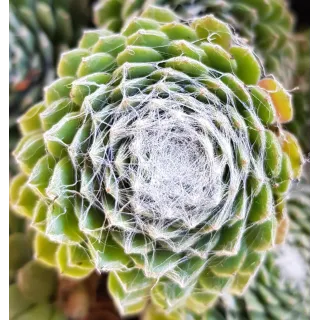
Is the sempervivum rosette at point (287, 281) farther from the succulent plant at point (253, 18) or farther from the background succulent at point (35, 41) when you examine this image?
the background succulent at point (35, 41)

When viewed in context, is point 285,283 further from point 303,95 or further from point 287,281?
point 303,95

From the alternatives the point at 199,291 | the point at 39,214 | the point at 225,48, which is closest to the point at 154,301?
the point at 199,291

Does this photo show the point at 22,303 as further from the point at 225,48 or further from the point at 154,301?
the point at 225,48

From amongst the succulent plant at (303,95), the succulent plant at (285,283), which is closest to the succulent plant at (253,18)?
the succulent plant at (303,95)

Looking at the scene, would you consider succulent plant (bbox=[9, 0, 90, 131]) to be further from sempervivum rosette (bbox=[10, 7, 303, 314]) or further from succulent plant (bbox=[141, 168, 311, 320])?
succulent plant (bbox=[141, 168, 311, 320])

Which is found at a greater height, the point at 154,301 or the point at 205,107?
the point at 205,107
